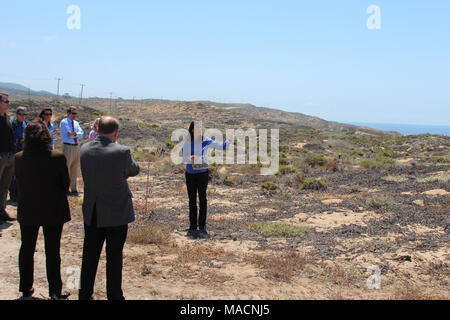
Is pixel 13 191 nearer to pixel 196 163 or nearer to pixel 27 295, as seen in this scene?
pixel 196 163

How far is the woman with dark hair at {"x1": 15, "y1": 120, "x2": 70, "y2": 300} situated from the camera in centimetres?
381

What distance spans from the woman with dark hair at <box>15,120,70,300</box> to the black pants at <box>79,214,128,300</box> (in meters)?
0.32

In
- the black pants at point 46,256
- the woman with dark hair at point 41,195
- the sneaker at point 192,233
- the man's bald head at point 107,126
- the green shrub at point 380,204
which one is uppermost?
the man's bald head at point 107,126

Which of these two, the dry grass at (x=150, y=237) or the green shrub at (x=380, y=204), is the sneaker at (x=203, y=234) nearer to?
the dry grass at (x=150, y=237)

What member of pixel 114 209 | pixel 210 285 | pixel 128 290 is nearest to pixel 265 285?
pixel 210 285

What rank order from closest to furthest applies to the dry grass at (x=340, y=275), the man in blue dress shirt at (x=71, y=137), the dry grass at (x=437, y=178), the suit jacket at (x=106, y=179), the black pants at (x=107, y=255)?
the suit jacket at (x=106, y=179) → the black pants at (x=107, y=255) → the dry grass at (x=340, y=275) → the man in blue dress shirt at (x=71, y=137) → the dry grass at (x=437, y=178)

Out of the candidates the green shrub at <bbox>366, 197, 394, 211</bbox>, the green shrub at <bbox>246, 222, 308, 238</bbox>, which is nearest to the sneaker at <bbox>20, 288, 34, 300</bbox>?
the green shrub at <bbox>246, 222, 308, 238</bbox>

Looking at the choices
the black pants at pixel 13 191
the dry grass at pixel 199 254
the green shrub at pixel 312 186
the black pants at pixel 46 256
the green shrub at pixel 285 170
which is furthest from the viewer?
the green shrub at pixel 285 170

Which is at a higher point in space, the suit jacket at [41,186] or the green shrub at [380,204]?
the suit jacket at [41,186]

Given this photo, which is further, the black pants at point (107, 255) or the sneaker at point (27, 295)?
the sneaker at point (27, 295)

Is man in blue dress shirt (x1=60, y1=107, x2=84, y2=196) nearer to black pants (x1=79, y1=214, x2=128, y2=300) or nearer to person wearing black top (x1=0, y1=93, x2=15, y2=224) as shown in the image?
person wearing black top (x1=0, y1=93, x2=15, y2=224)

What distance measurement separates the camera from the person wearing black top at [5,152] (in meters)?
6.40
